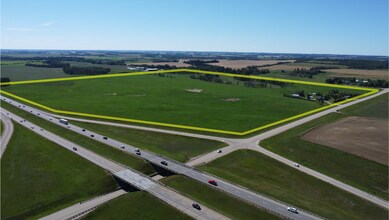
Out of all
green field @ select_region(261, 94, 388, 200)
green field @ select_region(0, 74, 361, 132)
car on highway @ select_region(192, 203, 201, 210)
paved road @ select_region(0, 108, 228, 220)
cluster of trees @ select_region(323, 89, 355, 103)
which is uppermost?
cluster of trees @ select_region(323, 89, 355, 103)

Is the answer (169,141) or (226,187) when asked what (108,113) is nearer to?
(169,141)

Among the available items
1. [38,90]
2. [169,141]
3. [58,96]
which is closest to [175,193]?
[169,141]

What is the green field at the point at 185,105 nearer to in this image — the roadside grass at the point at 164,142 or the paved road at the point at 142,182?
the roadside grass at the point at 164,142

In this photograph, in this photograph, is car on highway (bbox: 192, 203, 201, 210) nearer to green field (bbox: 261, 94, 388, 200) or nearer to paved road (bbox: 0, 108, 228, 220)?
paved road (bbox: 0, 108, 228, 220)

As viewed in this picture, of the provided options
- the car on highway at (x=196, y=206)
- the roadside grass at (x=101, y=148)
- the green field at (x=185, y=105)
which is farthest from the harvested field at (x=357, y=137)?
the car on highway at (x=196, y=206)

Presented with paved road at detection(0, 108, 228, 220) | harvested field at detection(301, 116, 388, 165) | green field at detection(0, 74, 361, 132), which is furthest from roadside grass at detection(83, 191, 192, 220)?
harvested field at detection(301, 116, 388, 165)

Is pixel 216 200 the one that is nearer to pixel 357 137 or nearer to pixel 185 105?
pixel 357 137
